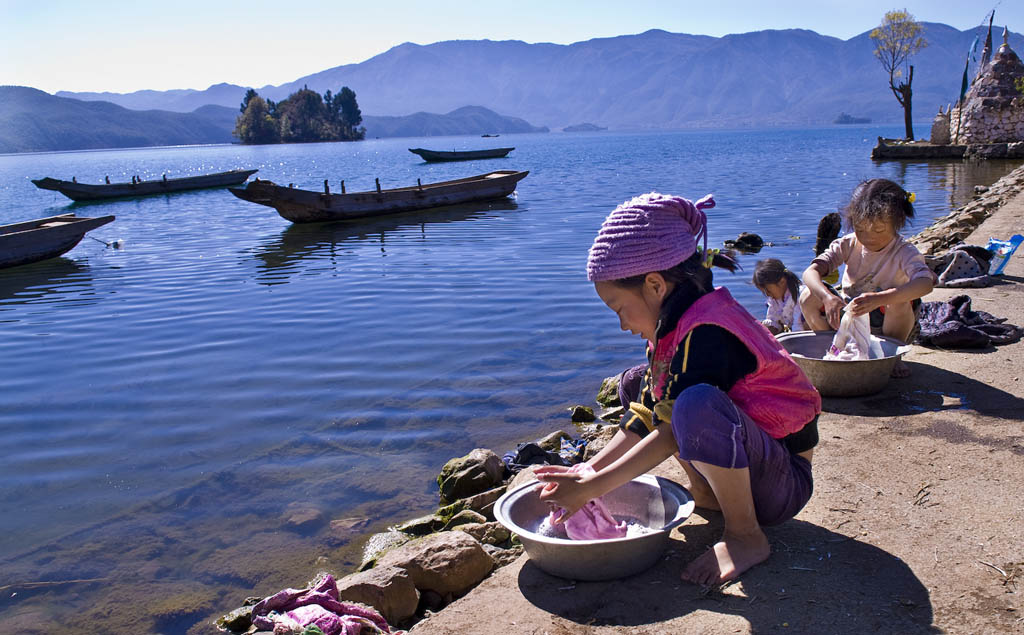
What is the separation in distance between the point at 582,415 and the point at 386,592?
3390 mm

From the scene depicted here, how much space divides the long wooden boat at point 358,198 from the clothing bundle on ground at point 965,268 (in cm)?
1697

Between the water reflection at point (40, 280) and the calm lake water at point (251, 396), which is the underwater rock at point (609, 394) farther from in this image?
the water reflection at point (40, 280)

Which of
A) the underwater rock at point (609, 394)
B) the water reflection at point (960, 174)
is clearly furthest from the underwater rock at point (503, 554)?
the water reflection at point (960, 174)

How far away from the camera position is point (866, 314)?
4301 mm

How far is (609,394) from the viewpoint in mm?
6891

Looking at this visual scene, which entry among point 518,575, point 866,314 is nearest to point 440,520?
point 518,575

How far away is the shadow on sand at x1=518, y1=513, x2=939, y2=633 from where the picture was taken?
91.5 inches

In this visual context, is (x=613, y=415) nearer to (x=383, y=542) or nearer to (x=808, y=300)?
(x=808, y=300)

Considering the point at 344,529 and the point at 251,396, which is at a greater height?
the point at 251,396

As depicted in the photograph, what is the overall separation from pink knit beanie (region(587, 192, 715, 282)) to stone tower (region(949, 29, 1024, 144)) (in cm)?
3577

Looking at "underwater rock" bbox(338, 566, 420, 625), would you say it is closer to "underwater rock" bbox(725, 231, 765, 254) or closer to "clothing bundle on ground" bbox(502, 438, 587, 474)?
"clothing bundle on ground" bbox(502, 438, 587, 474)

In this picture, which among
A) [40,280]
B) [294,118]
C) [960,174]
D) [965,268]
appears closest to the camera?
[965,268]

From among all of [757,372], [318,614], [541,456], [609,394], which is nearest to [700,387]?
[757,372]

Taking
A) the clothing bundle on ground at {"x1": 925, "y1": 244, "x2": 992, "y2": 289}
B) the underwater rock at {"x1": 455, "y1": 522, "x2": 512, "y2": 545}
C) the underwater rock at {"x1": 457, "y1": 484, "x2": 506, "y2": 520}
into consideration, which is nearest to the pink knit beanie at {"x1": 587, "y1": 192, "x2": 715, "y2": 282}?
the underwater rock at {"x1": 455, "y1": 522, "x2": 512, "y2": 545}
